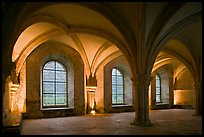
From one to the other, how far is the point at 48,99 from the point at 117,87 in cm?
518

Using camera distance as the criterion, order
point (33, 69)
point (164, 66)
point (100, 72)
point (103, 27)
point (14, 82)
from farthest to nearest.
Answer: point (164, 66) < point (100, 72) < point (33, 69) < point (14, 82) < point (103, 27)

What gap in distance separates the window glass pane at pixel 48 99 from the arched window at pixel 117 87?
176 inches

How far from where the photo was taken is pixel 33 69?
37.9 ft

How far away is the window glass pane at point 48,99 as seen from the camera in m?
12.5

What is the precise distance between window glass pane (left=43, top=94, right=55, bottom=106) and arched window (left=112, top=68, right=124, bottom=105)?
447 centimetres

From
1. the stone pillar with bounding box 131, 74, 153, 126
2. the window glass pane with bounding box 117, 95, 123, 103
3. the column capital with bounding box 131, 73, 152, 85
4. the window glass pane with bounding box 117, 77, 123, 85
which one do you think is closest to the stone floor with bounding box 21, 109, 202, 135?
the stone pillar with bounding box 131, 74, 153, 126

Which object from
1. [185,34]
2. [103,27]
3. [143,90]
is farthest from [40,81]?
[185,34]

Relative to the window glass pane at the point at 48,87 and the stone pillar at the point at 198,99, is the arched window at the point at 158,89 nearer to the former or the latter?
the stone pillar at the point at 198,99

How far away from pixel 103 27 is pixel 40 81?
4.74 m

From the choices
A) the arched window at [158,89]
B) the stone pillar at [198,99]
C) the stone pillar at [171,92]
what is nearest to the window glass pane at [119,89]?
the arched window at [158,89]

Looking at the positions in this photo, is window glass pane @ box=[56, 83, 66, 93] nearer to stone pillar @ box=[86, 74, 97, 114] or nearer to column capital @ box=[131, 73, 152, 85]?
stone pillar @ box=[86, 74, 97, 114]

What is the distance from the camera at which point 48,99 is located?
1258 cm

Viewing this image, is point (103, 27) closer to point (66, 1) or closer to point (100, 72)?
point (66, 1)

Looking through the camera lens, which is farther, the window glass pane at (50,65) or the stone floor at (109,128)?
the window glass pane at (50,65)
